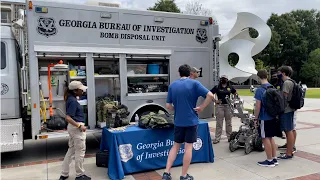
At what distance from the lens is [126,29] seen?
631 cm

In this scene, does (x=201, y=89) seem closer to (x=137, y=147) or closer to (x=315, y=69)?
(x=137, y=147)

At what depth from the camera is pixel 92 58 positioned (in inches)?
235

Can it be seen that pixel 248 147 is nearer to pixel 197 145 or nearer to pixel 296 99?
pixel 197 145

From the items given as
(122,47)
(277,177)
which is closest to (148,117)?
(122,47)

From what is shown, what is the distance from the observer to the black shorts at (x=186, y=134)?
4504mm

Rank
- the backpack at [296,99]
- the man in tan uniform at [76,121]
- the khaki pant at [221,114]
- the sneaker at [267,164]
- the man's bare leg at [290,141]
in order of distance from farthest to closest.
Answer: the khaki pant at [221,114] < the man's bare leg at [290,141] < the backpack at [296,99] < the sneaker at [267,164] < the man in tan uniform at [76,121]

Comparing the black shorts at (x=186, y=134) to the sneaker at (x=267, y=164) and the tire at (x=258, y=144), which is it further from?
the tire at (x=258, y=144)

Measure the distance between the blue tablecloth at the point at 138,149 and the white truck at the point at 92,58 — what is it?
1363 millimetres

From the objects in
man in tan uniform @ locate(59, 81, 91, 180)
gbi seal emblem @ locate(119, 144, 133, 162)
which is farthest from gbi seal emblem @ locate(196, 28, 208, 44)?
man in tan uniform @ locate(59, 81, 91, 180)

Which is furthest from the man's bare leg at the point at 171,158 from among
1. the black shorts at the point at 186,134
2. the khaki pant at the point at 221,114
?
the khaki pant at the point at 221,114

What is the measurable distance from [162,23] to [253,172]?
12.2ft

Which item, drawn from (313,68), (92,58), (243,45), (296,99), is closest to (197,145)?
(296,99)

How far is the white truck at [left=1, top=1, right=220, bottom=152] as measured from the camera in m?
5.56

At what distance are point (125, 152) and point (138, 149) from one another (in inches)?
9.4
